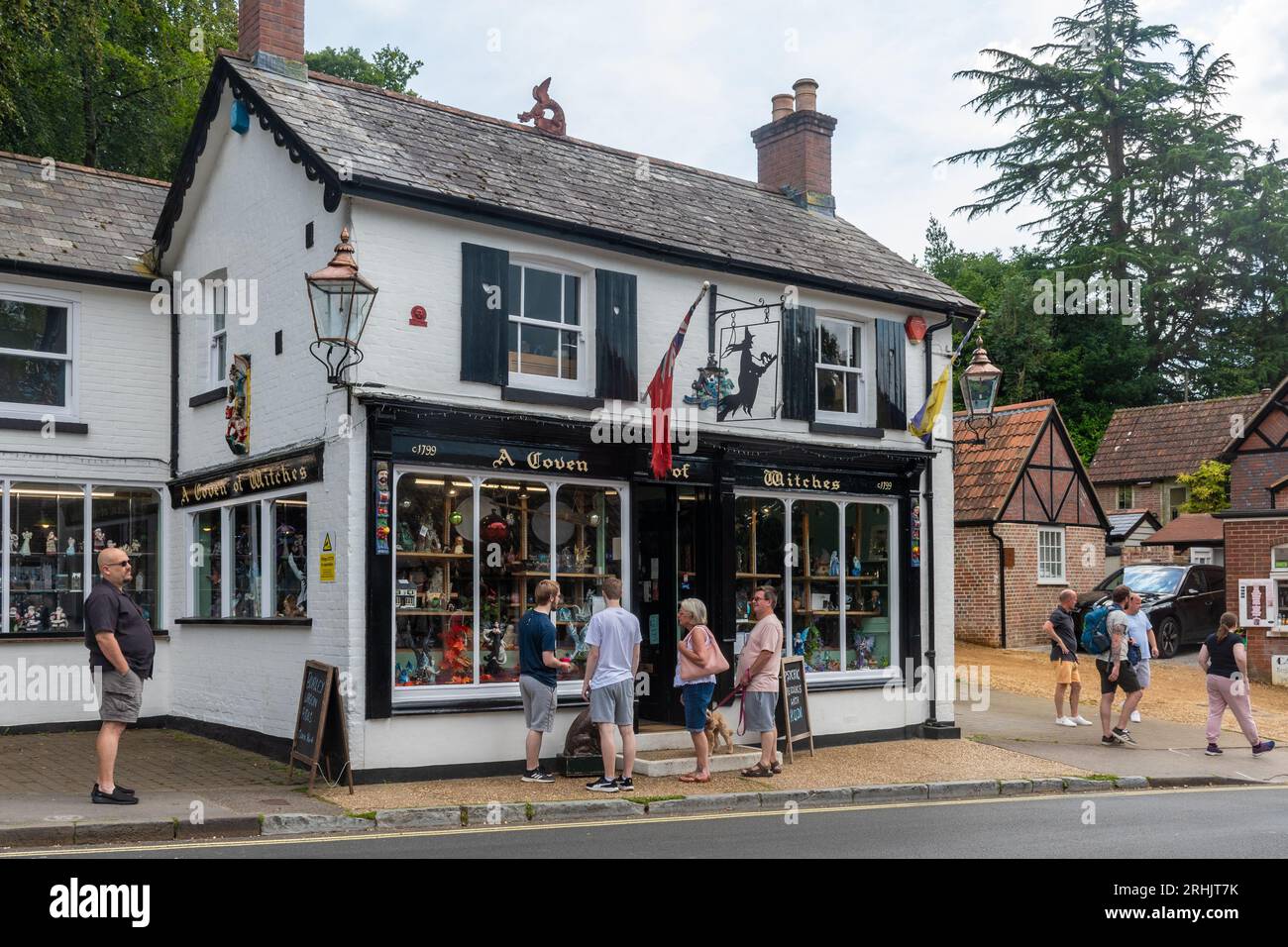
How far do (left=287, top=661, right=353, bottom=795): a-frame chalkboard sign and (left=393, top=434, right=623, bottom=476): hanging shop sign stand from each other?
2.29 m

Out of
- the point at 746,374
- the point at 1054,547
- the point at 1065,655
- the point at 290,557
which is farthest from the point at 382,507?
the point at 1054,547

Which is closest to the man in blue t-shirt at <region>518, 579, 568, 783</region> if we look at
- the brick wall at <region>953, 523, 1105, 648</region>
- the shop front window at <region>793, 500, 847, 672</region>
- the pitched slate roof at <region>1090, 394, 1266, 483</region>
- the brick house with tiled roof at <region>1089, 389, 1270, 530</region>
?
the shop front window at <region>793, 500, 847, 672</region>

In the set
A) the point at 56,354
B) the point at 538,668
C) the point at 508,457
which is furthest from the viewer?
the point at 56,354

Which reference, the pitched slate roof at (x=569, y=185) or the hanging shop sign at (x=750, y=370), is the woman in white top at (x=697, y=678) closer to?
the hanging shop sign at (x=750, y=370)

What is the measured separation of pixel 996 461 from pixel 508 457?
19.4m

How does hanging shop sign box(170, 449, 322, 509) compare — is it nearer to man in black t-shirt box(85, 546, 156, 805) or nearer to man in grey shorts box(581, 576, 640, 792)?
man in black t-shirt box(85, 546, 156, 805)

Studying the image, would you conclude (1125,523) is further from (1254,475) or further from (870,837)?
(870,837)

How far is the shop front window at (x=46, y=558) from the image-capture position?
15.6 metres

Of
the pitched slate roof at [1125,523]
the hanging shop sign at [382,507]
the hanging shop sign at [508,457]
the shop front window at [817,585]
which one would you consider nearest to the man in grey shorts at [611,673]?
the hanging shop sign at [508,457]

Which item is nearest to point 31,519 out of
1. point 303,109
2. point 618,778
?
point 303,109

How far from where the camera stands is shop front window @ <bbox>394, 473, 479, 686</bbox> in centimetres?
1309

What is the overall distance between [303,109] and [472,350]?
354 centimetres

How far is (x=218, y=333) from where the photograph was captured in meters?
16.0

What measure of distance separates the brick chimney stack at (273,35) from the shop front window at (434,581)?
5.71 meters
